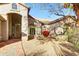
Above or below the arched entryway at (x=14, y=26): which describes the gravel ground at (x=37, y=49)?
below

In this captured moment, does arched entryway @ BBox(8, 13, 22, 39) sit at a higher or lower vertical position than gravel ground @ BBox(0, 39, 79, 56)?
higher

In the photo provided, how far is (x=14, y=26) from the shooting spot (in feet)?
7.02

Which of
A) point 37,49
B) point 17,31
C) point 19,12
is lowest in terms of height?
point 37,49

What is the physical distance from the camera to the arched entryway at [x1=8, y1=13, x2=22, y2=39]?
6.98 feet

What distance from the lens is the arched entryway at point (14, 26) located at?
213cm

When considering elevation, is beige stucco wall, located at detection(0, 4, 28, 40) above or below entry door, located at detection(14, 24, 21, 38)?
above

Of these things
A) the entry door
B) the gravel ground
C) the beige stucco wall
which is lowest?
the gravel ground

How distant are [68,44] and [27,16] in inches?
16.0

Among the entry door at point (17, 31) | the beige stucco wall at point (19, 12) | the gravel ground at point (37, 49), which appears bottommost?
the gravel ground at point (37, 49)

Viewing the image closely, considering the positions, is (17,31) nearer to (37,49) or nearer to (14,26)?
(14,26)

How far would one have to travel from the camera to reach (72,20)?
2.15 meters

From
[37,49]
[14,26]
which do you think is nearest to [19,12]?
[14,26]

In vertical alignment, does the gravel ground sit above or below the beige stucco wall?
below

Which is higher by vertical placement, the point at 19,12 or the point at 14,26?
the point at 19,12
